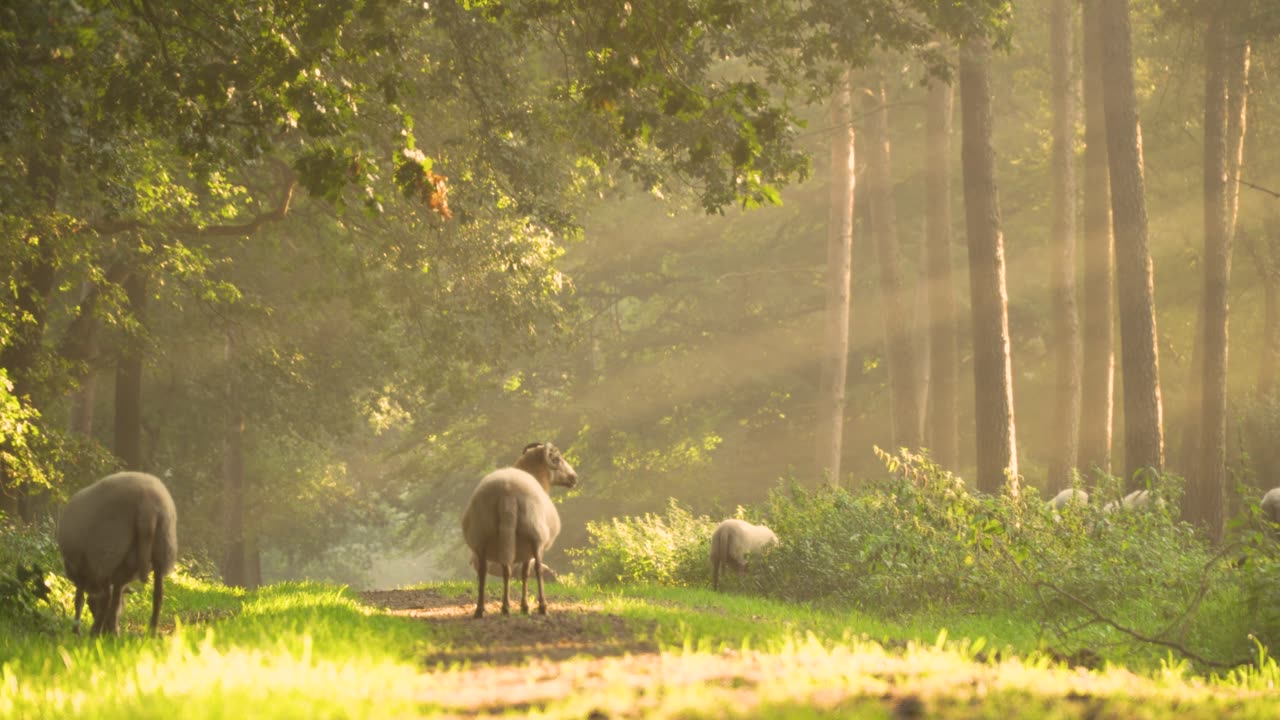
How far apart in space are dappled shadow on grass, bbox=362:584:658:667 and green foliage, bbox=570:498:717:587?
7.47 meters

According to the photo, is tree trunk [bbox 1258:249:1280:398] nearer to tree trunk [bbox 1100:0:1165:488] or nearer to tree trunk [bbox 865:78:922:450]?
tree trunk [bbox 865:78:922:450]

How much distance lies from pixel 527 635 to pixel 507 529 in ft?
6.03

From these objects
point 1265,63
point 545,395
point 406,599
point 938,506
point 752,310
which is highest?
point 1265,63

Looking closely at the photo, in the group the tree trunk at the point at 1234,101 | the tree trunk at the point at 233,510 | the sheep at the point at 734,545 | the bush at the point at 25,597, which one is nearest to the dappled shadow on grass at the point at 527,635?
the bush at the point at 25,597

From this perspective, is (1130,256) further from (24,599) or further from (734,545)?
(24,599)

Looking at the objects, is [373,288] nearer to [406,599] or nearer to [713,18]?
[406,599]

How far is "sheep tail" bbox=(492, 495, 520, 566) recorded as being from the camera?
10484 mm

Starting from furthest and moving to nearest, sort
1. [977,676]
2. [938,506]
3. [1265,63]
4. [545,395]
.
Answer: [545,395]
[1265,63]
[938,506]
[977,676]

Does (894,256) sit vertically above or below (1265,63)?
below

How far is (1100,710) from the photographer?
5645 mm

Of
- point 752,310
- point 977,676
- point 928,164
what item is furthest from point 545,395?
point 977,676

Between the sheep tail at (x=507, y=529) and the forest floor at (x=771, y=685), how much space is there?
211 centimetres

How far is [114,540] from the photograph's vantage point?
32.4ft

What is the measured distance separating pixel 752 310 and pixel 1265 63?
19.5 metres
